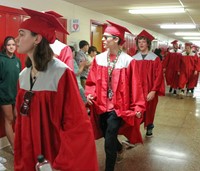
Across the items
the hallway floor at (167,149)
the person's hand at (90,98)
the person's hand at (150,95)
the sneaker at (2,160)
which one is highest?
the person's hand at (90,98)

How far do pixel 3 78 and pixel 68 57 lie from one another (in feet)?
4.10

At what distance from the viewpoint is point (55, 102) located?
5.34 ft

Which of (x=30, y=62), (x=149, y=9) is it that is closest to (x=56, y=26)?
(x=30, y=62)

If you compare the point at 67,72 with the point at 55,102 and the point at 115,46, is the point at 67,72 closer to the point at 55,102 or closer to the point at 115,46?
the point at 55,102

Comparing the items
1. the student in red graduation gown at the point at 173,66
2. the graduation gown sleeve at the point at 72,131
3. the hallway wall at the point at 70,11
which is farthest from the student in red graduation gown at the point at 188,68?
the graduation gown sleeve at the point at 72,131

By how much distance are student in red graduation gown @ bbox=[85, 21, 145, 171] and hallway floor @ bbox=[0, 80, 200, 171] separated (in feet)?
2.11

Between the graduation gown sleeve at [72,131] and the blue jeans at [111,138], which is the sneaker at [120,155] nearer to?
the blue jeans at [111,138]

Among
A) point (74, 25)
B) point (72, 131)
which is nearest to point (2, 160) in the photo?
point (72, 131)

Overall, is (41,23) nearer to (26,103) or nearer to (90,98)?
(26,103)

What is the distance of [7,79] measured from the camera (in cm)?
372

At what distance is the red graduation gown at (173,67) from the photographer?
9.07 meters

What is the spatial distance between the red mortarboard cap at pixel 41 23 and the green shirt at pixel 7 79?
7.21ft

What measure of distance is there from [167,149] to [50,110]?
2879mm

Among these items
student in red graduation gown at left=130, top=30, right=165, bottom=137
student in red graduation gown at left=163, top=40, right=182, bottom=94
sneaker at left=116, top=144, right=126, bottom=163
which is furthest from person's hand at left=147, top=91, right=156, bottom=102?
student in red graduation gown at left=163, top=40, right=182, bottom=94
